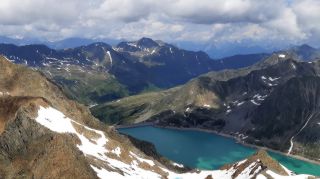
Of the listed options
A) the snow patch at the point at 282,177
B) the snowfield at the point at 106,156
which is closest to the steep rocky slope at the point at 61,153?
the snowfield at the point at 106,156

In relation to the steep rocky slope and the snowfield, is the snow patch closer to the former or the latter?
the snowfield

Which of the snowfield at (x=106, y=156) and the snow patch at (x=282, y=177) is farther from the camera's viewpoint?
the snowfield at (x=106, y=156)

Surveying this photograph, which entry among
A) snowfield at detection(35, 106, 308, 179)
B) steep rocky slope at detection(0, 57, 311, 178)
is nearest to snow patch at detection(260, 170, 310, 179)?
snowfield at detection(35, 106, 308, 179)

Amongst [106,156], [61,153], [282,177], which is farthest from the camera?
[106,156]

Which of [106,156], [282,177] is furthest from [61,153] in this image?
[282,177]

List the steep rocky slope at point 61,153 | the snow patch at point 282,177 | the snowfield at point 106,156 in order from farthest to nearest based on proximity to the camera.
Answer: the snowfield at point 106,156, the snow patch at point 282,177, the steep rocky slope at point 61,153

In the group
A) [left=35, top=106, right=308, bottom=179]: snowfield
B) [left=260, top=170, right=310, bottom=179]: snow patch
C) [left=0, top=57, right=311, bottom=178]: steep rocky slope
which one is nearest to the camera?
[left=0, top=57, right=311, bottom=178]: steep rocky slope

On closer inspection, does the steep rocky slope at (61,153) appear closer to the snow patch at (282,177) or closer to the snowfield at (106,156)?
the snowfield at (106,156)

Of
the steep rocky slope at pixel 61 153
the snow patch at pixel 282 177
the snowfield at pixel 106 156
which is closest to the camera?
the steep rocky slope at pixel 61 153

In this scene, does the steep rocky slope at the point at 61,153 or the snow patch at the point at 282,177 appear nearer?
the steep rocky slope at the point at 61,153

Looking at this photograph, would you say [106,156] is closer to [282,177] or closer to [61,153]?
[61,153]

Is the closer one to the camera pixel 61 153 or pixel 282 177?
pixel 61 153

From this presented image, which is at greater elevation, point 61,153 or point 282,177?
point 61,153
